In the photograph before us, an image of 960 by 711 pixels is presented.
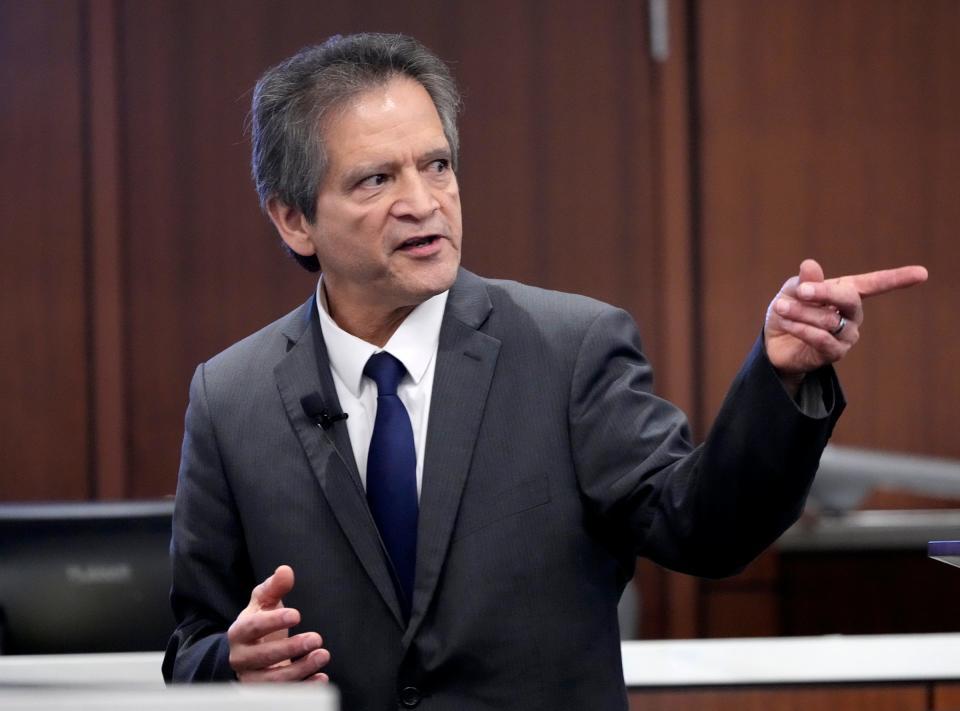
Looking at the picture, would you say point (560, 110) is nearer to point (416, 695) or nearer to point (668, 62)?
point (668, 62)

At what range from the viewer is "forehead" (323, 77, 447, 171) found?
163cm

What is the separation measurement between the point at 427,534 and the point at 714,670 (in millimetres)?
772

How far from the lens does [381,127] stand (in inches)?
64.5

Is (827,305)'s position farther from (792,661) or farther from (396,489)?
(792,661)

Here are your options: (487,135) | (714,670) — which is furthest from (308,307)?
(487,135)

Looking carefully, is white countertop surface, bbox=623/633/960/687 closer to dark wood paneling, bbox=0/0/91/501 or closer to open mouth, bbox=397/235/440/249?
open mouth, bbox=397/235/440/249

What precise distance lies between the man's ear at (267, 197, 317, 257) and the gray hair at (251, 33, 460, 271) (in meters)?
0.02

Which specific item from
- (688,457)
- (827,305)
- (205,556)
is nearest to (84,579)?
(205,556)

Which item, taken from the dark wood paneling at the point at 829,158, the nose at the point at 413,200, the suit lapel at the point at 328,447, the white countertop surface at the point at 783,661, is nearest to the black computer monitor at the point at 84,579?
the white countertop surface at the point at 783,661

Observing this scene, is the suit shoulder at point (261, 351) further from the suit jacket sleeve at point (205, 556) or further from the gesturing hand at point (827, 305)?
the gesturing hand at point (827, 305)

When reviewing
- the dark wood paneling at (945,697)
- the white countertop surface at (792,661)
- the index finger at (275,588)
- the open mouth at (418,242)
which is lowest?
the dark wood paneling at (945,697)

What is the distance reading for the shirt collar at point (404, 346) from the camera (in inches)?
65.3

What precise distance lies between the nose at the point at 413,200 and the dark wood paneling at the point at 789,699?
2.97 feet

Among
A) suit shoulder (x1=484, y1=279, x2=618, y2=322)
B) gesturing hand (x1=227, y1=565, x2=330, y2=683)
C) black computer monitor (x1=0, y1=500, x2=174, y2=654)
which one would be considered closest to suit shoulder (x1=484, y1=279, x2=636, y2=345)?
suit shoulder (x1=484, y1=279, x2=618, y2=322)
